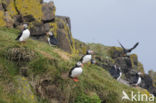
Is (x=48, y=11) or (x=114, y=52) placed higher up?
(x=48, y=11)

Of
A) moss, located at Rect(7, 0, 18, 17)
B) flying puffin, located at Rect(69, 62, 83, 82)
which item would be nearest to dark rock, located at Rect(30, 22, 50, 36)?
moss, located at Rect(7, 0, 18, 17)

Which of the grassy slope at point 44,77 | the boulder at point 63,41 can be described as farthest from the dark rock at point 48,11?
the grassy slope at point 44,77

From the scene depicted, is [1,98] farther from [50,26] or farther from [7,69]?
[50,26]

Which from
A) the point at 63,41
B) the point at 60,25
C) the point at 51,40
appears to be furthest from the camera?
the point at 60,25

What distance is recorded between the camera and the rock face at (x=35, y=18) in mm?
14959

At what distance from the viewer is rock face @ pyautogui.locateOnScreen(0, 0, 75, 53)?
14959 millimetres

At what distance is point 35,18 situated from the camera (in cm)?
1579

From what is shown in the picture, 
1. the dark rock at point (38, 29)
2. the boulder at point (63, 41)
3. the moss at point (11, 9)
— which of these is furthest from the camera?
the boulder at point (63, 41)

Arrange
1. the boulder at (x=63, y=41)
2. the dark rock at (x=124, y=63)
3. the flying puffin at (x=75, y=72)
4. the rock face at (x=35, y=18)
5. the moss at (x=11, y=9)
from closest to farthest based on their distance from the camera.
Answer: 1. the flying puffin at (x=75, y=72)
2. the rock face at (x=35, y=18)
3. the moss at (x=11, y=9)
4. the boulder at (x=63, y=41)
5. the dark rock at (x=124, y=63)

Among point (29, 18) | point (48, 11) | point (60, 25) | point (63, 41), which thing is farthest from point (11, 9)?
point (63, 41)

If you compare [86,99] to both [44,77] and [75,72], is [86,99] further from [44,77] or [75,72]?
[44,77]

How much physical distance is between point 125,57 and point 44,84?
73.2ft

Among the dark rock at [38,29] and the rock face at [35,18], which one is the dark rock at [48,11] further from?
the dark rock at [38,29]

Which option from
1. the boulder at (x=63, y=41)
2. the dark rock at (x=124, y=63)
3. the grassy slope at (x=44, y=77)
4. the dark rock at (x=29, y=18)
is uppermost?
the grassy slope at (x=44, y=77)
